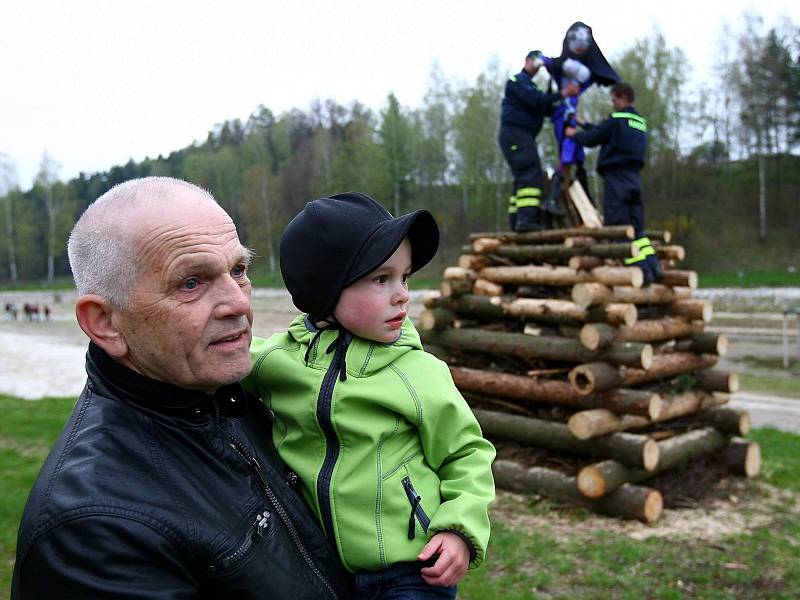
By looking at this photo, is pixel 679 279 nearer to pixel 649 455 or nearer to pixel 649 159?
pixel 649 455

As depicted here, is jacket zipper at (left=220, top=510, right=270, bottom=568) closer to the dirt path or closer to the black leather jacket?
the black leather jacket

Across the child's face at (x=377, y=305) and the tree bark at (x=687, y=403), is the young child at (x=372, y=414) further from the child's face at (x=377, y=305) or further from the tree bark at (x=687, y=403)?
the tree bark at (x=687, y=403)

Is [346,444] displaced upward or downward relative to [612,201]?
downward

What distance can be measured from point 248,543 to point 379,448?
544 millimetres

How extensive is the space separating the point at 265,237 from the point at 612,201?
1794 inches

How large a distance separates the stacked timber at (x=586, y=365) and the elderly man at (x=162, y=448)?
5.85 meters

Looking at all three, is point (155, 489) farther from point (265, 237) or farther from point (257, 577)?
point (265, 237)

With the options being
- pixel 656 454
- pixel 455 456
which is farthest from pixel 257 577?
pixel 656 454

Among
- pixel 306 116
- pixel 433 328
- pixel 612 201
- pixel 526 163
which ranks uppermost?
pixel 306 116

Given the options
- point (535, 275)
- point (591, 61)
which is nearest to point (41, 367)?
point (535, 275)

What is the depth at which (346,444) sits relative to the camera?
211 cm

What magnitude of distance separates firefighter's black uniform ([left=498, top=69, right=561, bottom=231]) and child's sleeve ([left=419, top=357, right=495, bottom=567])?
7.14 meters

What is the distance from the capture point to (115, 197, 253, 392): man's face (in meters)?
1.72

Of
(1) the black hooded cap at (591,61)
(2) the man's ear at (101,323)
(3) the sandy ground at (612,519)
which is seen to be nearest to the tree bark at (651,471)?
(3) the sandy ground at (612,519)
